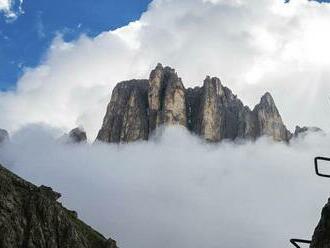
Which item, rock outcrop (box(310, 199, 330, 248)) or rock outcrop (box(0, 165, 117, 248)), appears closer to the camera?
rock outcrop (box(310, 199, 330, 248))

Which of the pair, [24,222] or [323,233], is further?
[24,222]

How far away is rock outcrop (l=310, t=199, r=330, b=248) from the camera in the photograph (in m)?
13.1

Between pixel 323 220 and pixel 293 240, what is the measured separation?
167cm

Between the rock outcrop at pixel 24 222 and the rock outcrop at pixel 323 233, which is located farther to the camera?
the rock outcrop at pixel 24 222

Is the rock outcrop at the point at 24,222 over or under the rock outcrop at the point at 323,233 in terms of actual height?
over

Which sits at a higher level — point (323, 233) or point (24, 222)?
point (24, 222)

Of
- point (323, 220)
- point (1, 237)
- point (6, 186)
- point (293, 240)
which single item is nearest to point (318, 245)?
point (323, 220)

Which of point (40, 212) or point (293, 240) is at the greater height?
point (40, 212)

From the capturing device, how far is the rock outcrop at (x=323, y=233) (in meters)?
13.1

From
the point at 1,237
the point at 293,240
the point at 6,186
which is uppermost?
the point at 6,186

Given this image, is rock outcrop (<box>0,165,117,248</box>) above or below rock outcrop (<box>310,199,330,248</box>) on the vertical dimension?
above

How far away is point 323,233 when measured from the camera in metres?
13.2

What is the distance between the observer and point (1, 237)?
573ft

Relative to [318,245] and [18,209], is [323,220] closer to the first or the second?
[318,245]
